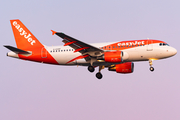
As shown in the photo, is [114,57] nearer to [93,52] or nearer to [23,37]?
[93,52]

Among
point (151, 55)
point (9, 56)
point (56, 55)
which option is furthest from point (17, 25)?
point (151, 55)

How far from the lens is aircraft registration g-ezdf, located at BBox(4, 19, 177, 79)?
137 ft

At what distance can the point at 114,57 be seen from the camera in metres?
41.2

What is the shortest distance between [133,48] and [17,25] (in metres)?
17.7

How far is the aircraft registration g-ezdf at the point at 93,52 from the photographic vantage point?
41719 millimetres

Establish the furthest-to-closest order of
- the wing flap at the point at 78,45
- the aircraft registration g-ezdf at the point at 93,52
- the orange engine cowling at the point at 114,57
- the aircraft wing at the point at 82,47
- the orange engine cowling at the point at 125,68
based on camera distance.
A: 1. the orange engine cowling at the point at 125,68
2. the aircraft registration g-ezdf at the point at 93,52
3. the orange engine cowling at the point at 114,57
4. the aircraft wing at the point at 82,47
5. the wing flap at the point at 78,45

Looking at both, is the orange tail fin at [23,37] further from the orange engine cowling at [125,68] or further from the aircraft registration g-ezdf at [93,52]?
the orange engine cowling at [125,68]

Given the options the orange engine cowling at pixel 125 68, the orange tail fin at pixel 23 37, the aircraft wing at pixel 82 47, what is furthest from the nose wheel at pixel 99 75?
the orange tail fin at pixel 23 37

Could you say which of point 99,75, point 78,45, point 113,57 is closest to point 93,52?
point 78,45

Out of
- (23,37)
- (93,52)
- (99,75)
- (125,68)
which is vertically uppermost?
(23,37)

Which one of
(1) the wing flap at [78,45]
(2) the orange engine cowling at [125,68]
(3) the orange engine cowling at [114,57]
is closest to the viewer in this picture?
(1) the wing flap at [78,45]

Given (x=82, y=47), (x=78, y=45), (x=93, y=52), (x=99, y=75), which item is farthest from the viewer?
(x=99, y=75)

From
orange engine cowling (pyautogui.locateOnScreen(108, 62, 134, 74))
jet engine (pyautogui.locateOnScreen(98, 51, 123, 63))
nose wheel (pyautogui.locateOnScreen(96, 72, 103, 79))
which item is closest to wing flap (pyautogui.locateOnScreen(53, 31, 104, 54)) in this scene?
jet engine (pyautogui.locateOnScreen(98, 51, 123, 63))

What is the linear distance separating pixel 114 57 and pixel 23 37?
1460 cm
